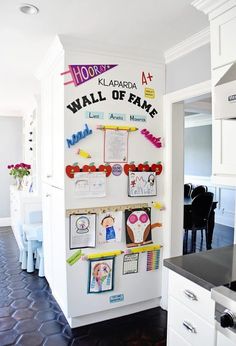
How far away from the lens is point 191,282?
4.79 ft

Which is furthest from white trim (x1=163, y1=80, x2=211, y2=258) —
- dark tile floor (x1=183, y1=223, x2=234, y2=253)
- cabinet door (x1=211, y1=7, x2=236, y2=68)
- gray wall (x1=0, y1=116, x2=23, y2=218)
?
gray wall (x1=0, y1=116, x2=23, y2=218)

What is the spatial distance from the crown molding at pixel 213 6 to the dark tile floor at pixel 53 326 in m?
2.32

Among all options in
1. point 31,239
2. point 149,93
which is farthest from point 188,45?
point 31,239

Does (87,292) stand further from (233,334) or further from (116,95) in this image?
(116,95)

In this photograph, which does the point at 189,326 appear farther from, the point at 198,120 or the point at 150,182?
the point at 198,120

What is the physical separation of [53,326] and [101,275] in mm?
598

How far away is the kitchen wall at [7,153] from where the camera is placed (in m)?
5.91

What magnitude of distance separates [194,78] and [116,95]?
645 mm

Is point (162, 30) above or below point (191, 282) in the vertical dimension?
above

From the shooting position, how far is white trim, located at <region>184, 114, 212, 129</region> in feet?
22.0

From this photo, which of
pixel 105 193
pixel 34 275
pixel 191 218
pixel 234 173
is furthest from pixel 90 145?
pixel 191 218

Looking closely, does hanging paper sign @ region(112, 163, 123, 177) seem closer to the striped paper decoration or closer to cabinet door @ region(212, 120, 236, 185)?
the striped paper decoration

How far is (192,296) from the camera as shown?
1448 millimetres

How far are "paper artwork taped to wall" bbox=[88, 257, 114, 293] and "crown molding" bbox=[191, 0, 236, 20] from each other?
6.33ft
